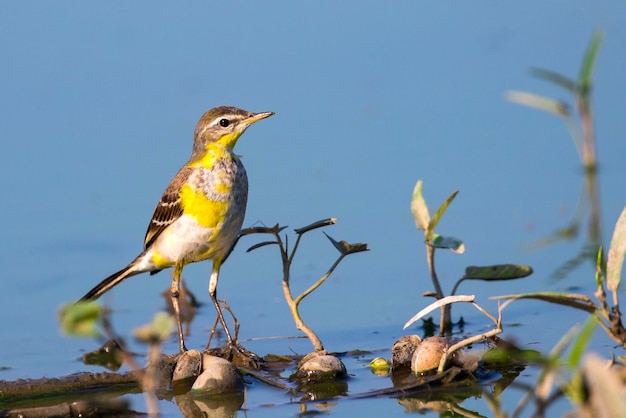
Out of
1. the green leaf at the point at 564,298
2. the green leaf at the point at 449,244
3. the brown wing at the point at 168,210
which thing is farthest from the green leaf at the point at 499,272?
the green leaf at the point at 564,298

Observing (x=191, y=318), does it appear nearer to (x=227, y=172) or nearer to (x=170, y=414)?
(x=227, y=172)

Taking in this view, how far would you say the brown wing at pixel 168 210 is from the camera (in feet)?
27.5

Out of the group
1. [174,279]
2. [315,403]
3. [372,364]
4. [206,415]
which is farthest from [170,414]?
[174,279]

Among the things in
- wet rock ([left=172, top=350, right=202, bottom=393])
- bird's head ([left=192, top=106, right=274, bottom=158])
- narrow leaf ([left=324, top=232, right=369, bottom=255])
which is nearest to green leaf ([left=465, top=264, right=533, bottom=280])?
narrow leaf ([left=324, top=232, right=369, bottom=255])

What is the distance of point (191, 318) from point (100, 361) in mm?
1150

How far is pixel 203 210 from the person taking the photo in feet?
26.8

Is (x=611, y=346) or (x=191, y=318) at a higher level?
(x=191, y=318)

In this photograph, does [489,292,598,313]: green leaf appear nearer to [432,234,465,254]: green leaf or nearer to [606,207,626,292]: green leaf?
[606,207,626,292]: green leaf

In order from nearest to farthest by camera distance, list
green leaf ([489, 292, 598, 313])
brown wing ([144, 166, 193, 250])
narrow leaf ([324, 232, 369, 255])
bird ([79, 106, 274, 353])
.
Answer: green leaf ([489, 292, 598, 313]) < narrow leaf ([324, 232, 369, 255]) < bird ([79, 106, 274, 353]) < brown wing ([144, 166, 193, 250])

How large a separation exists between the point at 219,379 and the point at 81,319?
129 inches

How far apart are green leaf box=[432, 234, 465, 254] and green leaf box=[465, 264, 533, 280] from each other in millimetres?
154

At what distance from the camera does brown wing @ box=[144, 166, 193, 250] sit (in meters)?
8.39

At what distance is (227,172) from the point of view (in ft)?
27.3

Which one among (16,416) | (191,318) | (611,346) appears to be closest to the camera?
(16,416)
